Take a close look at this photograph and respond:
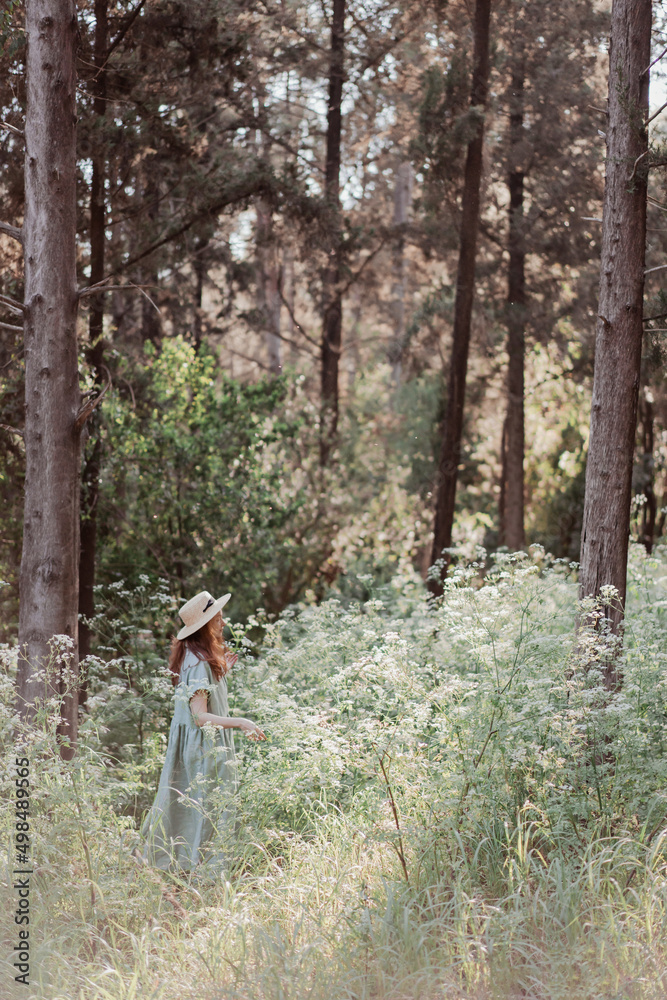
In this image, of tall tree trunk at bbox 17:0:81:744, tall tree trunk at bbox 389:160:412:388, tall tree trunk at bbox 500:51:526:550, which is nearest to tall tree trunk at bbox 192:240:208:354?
tall tree trunk at bbox 500:51:526:550

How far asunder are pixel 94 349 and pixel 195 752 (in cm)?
A: 506

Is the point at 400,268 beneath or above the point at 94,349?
above

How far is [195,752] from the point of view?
5074 mm

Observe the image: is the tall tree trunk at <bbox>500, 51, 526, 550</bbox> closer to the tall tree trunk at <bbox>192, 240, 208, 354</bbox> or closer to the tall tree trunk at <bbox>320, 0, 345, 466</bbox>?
the tall tree trunk at <bbox>320, 0, 345, 466</bbox>

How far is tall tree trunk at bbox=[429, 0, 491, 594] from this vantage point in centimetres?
1236

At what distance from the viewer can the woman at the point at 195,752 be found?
16.0 feet

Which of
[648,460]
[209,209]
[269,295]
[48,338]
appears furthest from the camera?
[269,295]

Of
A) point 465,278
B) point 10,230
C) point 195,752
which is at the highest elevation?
point 465,278

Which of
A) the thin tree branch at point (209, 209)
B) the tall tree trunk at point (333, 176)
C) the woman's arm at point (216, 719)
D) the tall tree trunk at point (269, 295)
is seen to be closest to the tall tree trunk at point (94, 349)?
the thin tree branch at point (209, 209)

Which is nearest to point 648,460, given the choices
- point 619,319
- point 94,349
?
point 619,319

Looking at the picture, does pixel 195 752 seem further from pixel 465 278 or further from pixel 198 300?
pixel 198 300

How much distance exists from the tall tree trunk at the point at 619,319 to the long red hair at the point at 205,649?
8.80ft

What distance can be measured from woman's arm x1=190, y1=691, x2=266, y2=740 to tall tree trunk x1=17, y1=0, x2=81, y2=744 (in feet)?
3.70

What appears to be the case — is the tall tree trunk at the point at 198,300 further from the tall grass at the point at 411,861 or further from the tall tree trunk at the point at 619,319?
the tall grass at the point at 411,861
